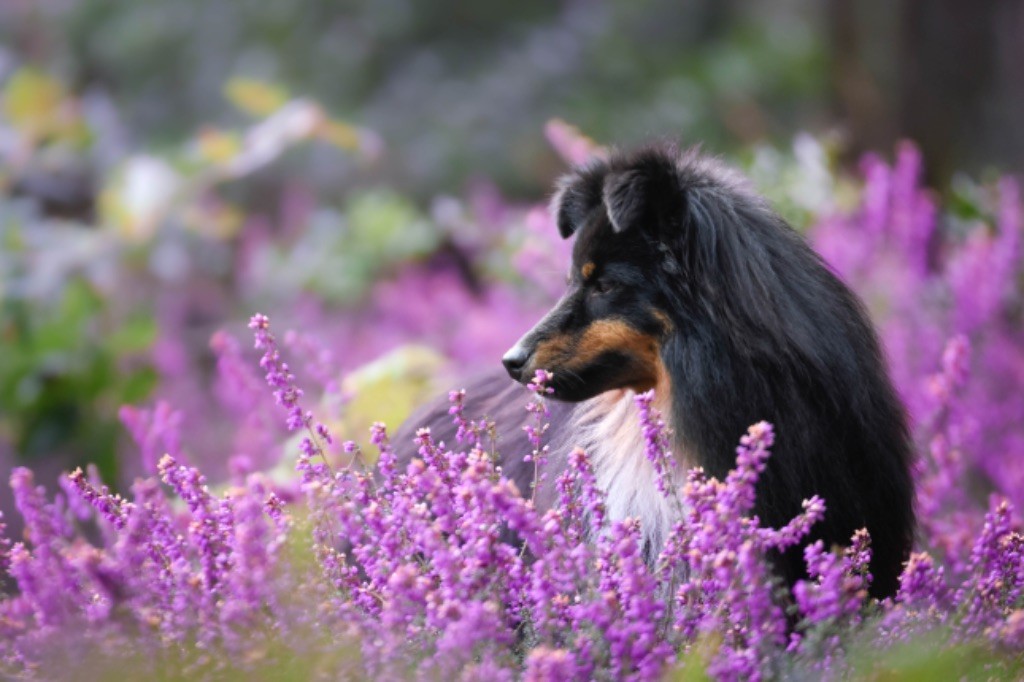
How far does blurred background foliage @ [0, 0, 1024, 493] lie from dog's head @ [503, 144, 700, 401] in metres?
0.54

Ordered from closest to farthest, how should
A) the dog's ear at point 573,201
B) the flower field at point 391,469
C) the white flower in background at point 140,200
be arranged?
the flower field at point 391,469 < the dog's ear at point 573,201 < the white flower in background at point 140,200

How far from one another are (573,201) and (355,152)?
380cm

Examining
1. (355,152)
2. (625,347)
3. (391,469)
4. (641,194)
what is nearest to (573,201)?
(641,194)

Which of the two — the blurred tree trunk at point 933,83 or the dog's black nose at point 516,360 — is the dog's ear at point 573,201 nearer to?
the dog's black nose at point 516,360

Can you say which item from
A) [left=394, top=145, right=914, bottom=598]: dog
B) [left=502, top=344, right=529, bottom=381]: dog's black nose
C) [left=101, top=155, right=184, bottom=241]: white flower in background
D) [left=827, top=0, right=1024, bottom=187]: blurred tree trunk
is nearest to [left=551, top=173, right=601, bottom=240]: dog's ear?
[left=394, top=145, right=914, bottom=598]: dog

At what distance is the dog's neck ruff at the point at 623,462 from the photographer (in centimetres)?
293

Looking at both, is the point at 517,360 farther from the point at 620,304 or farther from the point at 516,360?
the point at 620,304

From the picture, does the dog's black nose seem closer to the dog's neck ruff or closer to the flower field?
the flower field

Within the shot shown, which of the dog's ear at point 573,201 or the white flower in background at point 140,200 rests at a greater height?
the white flower in background at point 140,200

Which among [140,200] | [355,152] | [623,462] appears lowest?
[623,462]

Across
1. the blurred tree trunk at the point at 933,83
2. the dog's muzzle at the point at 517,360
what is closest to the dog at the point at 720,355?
the dog's muzzle at the point at 517,360

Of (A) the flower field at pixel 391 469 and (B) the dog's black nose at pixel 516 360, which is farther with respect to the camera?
(B) the dog's black nose at pixel 516 360

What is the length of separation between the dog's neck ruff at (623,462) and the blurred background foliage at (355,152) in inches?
31.3

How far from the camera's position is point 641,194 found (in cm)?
289
